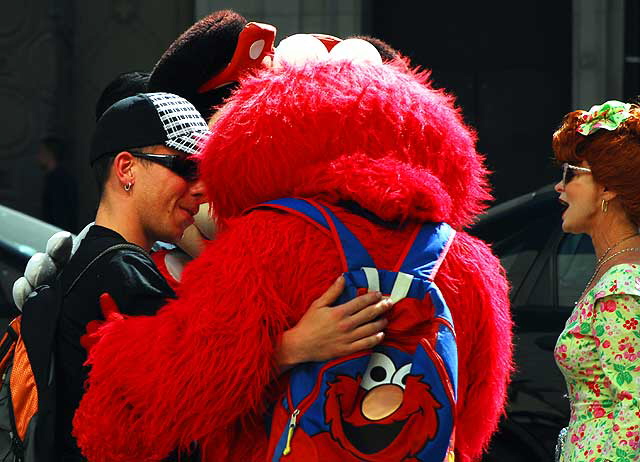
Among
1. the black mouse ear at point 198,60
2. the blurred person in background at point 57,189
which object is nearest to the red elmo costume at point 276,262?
the black mouse ear at point 198,60

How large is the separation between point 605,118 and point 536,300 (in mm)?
1935

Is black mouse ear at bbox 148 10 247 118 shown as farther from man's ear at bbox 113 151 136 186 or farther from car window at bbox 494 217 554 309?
car window at bbox 494 217 554 309

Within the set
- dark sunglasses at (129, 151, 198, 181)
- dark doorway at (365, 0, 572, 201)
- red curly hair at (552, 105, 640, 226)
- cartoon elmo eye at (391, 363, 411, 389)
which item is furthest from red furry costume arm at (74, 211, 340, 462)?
dark doorway at (365, 0, 572, 201)

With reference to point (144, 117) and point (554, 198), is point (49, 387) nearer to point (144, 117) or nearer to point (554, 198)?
point (144, 117)

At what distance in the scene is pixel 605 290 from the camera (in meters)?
3.26

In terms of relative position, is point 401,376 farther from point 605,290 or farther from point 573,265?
point 573,265

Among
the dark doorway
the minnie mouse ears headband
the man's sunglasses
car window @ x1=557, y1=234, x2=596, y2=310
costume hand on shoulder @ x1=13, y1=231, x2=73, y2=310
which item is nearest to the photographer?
the minnie mouse ears headband

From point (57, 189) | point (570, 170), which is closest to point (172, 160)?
point (570, 170)

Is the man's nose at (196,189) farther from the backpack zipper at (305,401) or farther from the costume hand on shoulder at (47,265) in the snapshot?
the backpack zipper at (305,401)

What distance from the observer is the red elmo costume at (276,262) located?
2.46 metres

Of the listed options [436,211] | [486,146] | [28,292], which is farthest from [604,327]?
[486,146]

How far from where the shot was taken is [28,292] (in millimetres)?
3033

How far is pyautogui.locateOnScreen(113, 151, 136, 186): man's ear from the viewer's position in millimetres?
2953

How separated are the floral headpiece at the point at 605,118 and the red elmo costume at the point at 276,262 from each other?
80 cm
